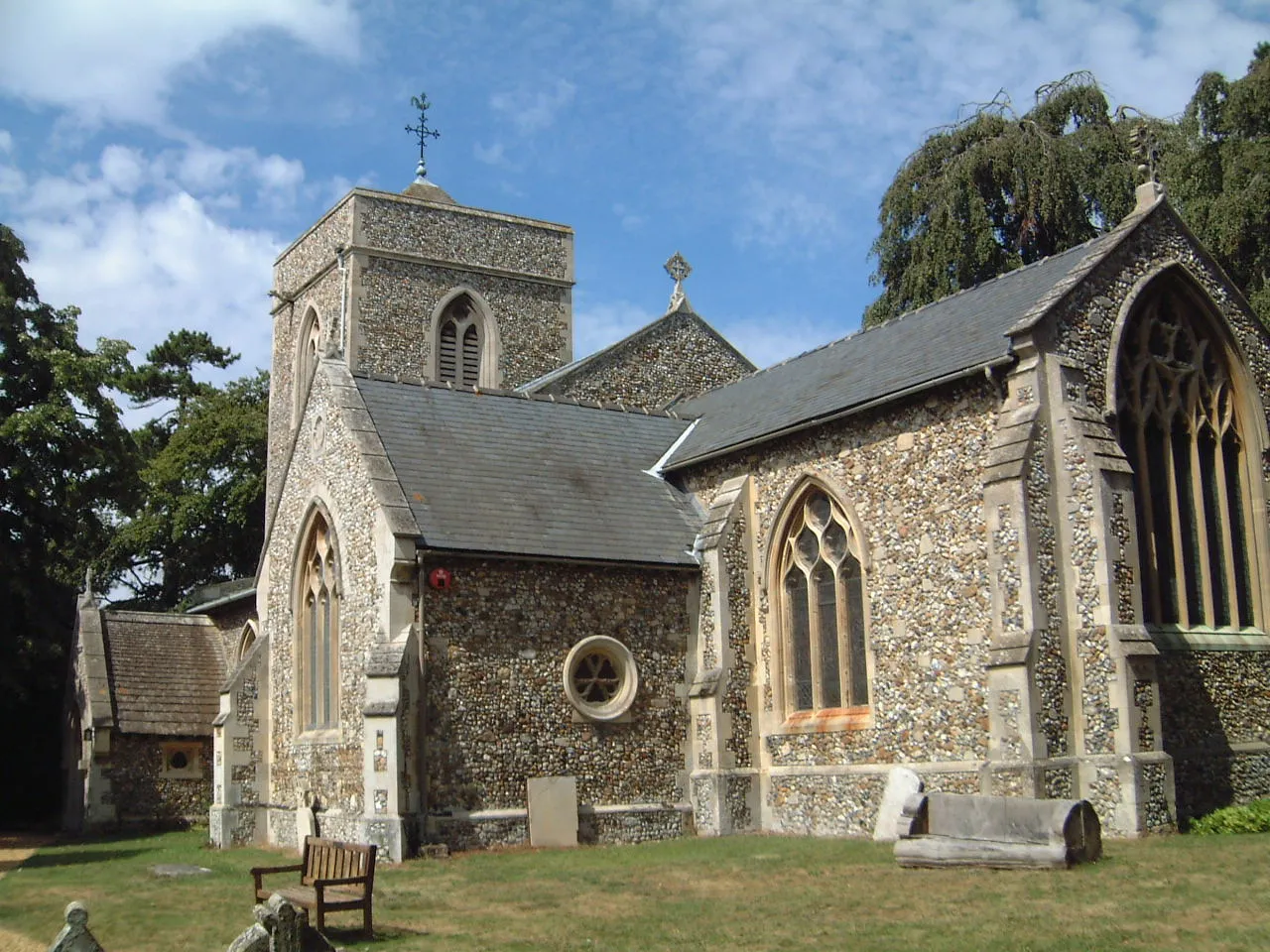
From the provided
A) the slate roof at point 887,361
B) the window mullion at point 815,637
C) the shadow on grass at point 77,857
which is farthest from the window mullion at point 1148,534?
the shadow on grass at point 77,857

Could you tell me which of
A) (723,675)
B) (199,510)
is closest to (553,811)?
(723,675)

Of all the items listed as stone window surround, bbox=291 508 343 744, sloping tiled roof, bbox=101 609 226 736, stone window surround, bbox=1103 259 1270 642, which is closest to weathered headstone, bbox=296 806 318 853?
stone window surround, bbox=291 508 343 744

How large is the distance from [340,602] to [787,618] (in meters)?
6.79

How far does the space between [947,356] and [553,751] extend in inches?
307

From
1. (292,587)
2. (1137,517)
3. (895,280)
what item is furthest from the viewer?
(895,280)

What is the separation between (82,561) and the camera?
4306 centimetres

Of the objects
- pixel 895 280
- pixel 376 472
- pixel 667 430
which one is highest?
pixel 895 280

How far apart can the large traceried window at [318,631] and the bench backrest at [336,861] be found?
761 centimetres

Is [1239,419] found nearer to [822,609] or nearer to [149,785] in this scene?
[822,609]

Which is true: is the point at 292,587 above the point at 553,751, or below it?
above

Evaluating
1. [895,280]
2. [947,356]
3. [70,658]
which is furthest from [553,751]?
[895,280]

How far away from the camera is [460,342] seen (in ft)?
117

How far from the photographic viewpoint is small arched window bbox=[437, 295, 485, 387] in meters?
35.6

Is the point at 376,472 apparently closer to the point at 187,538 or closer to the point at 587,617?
the point at 587,617
